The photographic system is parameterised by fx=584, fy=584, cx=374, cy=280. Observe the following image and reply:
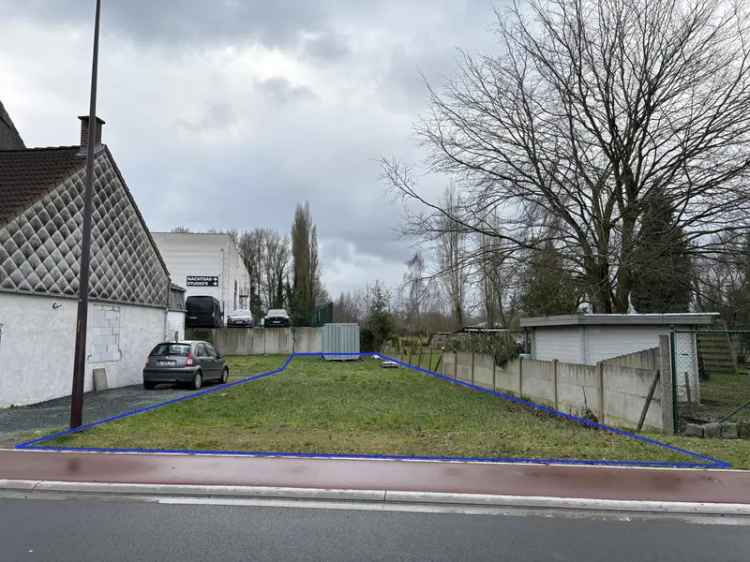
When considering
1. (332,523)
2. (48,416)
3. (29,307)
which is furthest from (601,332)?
(29,307)

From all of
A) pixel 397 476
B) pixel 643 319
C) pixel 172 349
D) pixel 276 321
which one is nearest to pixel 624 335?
pixel 643 319

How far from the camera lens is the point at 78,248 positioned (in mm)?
15961

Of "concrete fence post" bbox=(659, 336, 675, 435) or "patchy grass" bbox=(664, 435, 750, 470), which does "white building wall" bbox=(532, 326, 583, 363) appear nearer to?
"concrete fence post" bbox=(659, 336, 675, 435)

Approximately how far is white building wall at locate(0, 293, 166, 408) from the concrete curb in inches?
297

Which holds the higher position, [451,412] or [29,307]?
[29,307]

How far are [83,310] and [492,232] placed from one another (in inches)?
487

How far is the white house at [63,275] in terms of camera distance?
13703mm

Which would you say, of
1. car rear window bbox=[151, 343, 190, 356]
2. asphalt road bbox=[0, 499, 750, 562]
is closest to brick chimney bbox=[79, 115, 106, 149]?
car rear window bbox=[151, 343, 190, 356]

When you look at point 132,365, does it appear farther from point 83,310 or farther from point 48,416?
Result: point 83,310

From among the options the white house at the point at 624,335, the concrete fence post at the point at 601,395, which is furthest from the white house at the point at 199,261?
the concrete fence post at the point at 601,395

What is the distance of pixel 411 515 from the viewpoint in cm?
615

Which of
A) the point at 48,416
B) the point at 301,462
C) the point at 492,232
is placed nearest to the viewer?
the point at 301,462

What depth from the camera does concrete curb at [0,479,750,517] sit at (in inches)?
246

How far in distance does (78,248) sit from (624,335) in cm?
1476
